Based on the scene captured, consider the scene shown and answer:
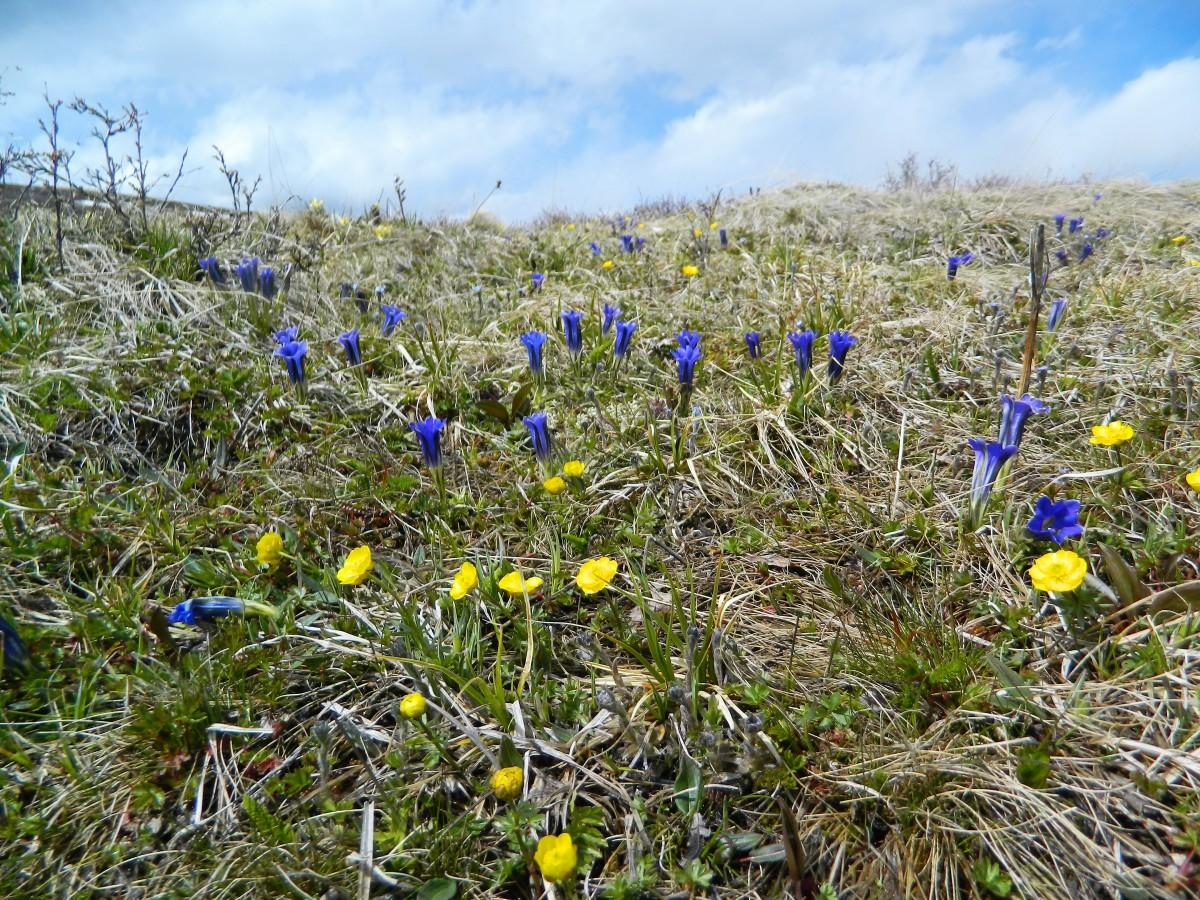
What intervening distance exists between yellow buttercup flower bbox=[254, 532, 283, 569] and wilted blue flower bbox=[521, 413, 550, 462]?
3.13 ft

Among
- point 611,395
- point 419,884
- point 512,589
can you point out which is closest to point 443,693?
point 512,589

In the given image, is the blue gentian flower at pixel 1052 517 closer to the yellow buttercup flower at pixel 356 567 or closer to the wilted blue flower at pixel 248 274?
the yellow buttercup flower at pixel 356 567

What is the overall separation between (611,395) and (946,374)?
1564 mm

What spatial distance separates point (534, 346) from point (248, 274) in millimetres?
2011

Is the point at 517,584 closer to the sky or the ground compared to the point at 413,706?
closer to the sky

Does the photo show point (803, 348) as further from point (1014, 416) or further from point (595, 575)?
point (595, 575)

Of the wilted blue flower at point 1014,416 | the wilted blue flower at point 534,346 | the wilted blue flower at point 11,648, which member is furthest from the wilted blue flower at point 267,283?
the wilted blue flower at point 1014,416

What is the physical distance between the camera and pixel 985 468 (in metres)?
2.19

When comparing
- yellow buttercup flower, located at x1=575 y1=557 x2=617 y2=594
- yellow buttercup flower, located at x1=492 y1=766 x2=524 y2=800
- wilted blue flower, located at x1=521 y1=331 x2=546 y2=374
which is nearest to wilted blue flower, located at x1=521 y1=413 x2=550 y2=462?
wilted blue flower, located at x1=521 y1=331 x2=546 y2=374

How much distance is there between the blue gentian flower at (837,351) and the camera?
9.32 feet

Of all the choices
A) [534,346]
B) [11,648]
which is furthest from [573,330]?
[11,648]

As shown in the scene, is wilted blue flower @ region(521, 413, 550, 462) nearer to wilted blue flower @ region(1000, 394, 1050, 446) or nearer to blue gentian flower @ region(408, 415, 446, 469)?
blue gentian flower @ region(408, 415, 446, 469)

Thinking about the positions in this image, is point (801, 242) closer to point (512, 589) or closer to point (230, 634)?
point (512, 589)

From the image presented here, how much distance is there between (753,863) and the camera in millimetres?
1483
